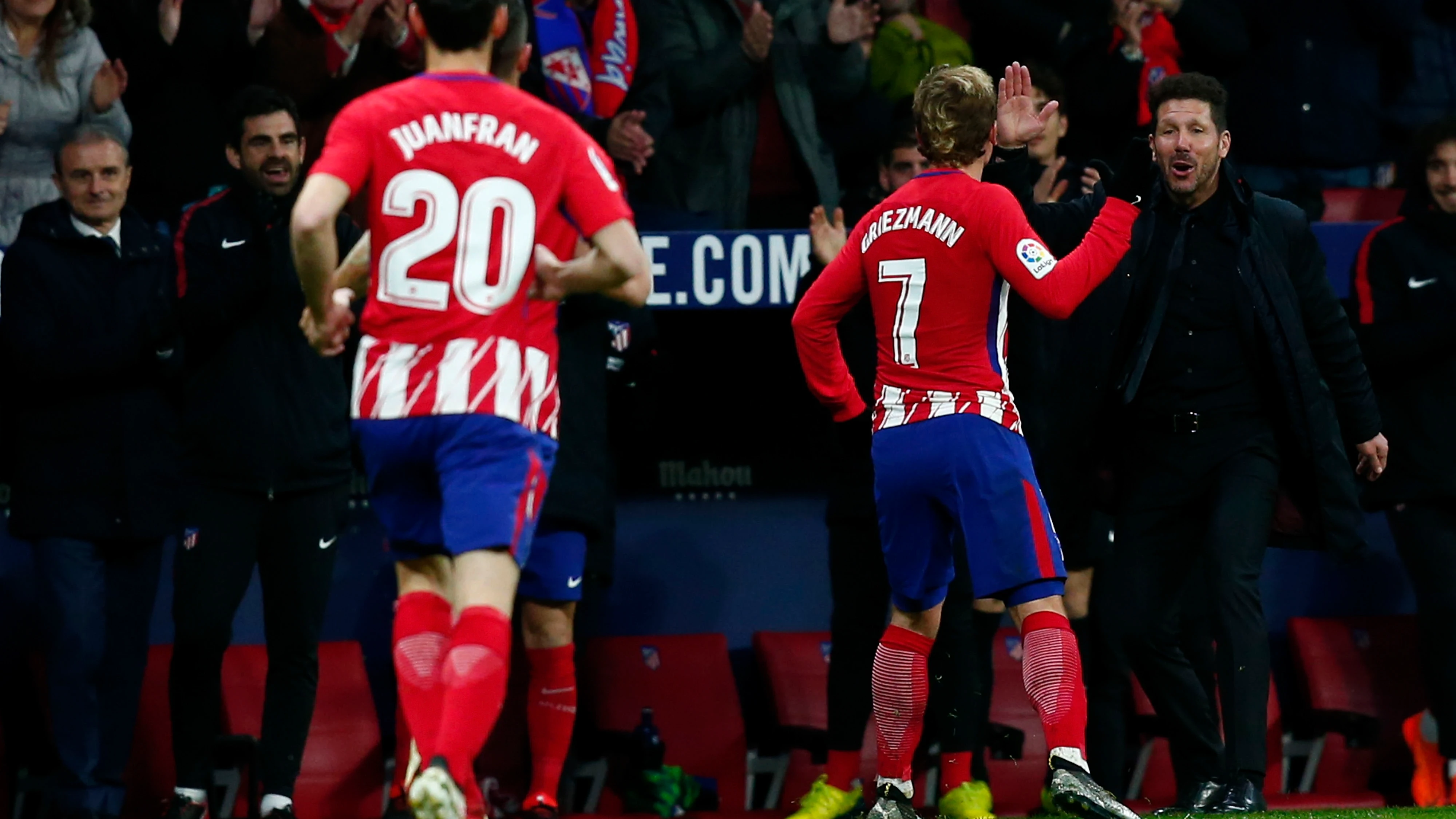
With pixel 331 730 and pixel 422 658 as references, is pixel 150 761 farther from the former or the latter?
pixel 422 658

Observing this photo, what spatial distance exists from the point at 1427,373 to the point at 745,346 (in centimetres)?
268

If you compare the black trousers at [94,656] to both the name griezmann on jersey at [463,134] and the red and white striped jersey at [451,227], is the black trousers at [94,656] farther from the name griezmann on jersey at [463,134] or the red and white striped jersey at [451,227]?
the name griezmann on jersey at [463,134]

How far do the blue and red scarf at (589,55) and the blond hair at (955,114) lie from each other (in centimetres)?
255

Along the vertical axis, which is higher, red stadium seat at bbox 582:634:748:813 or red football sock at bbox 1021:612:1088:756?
red football sock at bbox 1021:612:1088:756

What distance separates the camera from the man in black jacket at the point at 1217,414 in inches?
222

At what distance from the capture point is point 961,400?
4.90 meters

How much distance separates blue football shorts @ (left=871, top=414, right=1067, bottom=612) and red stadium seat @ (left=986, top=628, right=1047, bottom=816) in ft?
6.57

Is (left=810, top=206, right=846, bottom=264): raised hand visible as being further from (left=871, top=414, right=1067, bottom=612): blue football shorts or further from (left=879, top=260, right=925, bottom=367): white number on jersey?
(left=871, top=414, right=1067, bottom=612): blue football shorts

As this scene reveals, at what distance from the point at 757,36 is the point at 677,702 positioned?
2.56 meters

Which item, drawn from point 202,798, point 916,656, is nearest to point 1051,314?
point 916,656

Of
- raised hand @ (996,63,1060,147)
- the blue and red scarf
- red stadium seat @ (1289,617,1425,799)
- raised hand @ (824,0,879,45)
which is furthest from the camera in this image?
red stadium seat @ (1289,617,1425,799)

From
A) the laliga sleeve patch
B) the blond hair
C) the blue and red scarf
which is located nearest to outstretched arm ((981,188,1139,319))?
the laliga sleeve patch

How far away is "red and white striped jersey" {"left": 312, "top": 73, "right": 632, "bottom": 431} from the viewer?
3.94 m

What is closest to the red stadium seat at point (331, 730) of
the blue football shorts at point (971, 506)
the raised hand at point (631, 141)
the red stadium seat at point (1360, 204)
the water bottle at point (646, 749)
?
the water bottle at point (646, 749)
